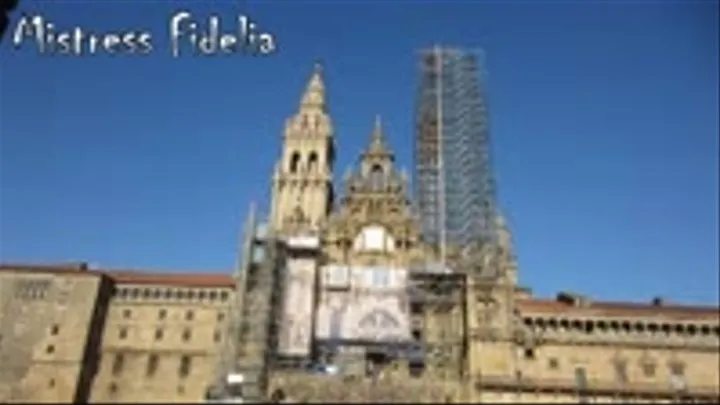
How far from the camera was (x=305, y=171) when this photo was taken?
8662 centimetres

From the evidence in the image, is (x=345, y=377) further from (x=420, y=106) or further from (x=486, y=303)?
(x=420, y=106)

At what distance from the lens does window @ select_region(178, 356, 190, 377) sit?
7494cm

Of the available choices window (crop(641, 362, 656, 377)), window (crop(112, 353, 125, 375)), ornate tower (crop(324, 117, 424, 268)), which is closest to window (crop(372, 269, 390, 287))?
ornate tower (crop(324, 117, 424, 268))

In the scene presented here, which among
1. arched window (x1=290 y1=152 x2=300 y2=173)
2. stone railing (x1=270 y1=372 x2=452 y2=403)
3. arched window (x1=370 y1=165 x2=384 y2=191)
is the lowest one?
stone railing (x1=270 y1=372 x2=452 y2=403)

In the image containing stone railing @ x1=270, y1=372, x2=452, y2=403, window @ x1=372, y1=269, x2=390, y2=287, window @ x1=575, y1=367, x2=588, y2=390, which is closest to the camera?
stone railing @ x1=270, y1=372, x2=452, y2=403

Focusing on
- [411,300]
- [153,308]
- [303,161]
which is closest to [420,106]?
[303,161]

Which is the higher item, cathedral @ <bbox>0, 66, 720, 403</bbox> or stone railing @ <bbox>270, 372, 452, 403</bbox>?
cathedral @ <bbox>0, 66, 720, 403</bbox>

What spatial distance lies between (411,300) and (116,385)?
23629 millimetres

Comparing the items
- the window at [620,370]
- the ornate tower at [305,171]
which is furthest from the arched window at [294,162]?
the window at [620,370]

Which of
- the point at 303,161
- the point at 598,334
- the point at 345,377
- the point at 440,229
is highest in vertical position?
the point at 303,161

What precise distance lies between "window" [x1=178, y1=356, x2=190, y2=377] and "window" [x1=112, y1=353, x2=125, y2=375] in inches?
179

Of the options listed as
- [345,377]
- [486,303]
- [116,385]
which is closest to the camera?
[345,377]

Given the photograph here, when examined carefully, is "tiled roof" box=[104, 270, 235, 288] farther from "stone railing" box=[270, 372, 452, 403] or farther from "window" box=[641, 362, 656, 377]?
"window" box=[641, 362, 656, 377]

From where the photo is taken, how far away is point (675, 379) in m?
66.3
